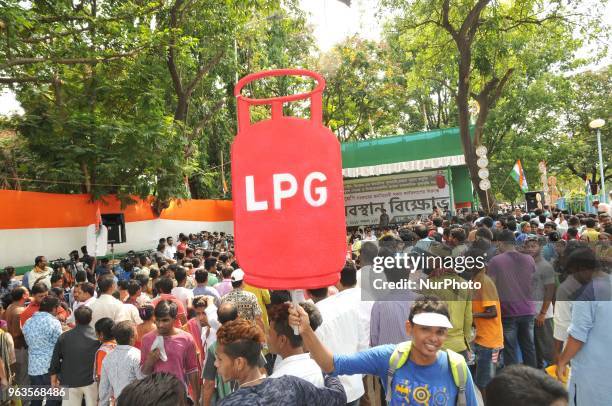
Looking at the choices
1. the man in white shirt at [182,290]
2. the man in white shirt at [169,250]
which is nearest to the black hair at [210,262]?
the man in white shirt at [182,290]

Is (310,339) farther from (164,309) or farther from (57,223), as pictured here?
(57,223)

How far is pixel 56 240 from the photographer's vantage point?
40.0 ft

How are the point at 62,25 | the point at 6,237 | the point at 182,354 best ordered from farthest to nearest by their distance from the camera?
the point at 6,237 < the point at 62,25 < the point at 182,354

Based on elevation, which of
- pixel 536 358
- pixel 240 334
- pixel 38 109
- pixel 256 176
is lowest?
pixel 536 358

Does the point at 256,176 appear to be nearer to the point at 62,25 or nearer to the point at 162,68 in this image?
the point at 62,25

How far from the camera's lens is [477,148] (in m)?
12.3

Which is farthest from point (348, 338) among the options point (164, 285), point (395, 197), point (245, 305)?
point (395, 197)

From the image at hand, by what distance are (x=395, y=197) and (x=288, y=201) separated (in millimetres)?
18667

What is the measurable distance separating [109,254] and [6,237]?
309 centimetres

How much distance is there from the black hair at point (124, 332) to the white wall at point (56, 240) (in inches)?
337

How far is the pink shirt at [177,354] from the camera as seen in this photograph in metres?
3.81

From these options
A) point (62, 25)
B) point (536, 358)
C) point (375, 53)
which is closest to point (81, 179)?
point (62, 25)
